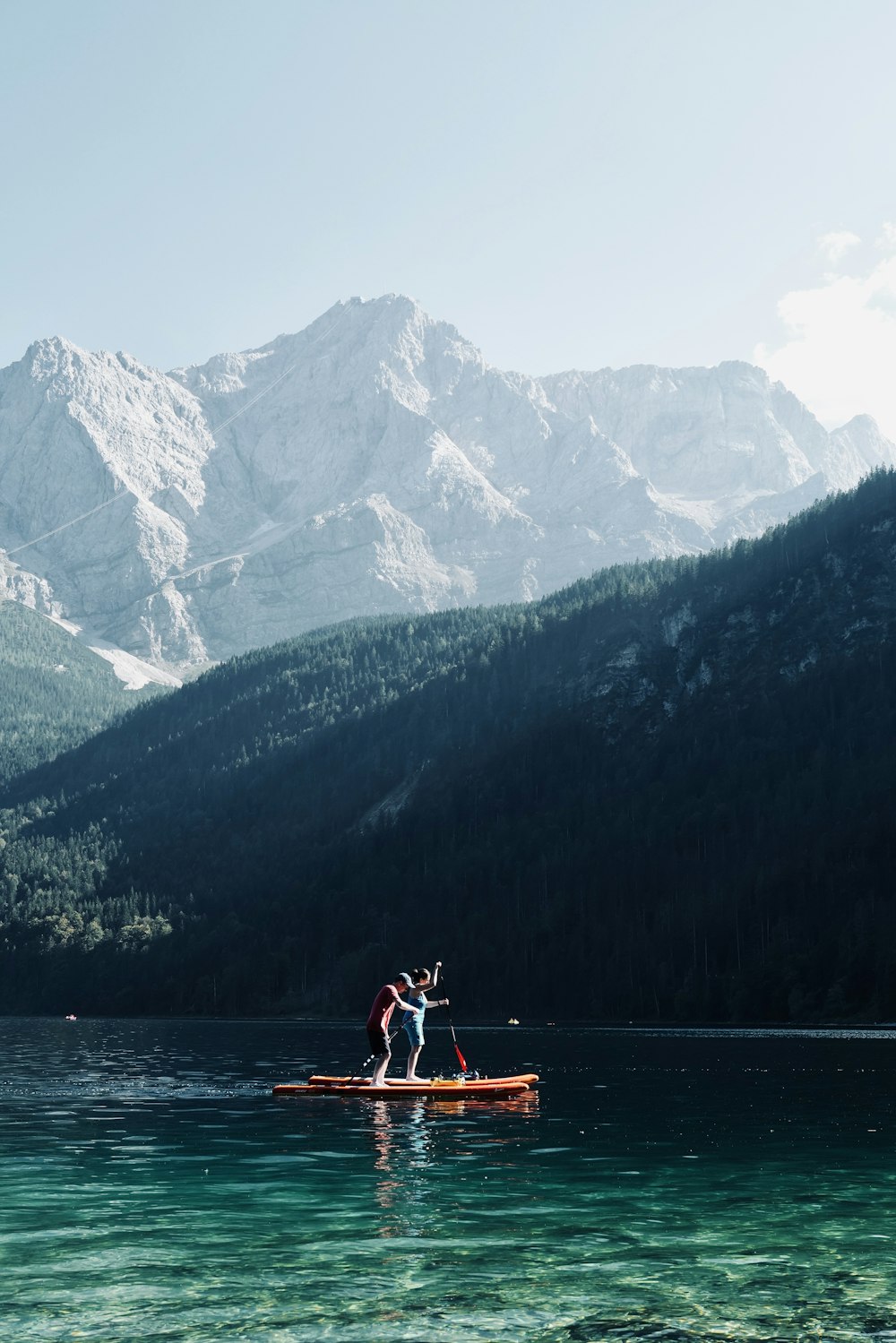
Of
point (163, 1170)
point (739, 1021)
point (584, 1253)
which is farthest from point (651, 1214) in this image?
point (739, 1021)

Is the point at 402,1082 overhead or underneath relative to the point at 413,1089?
overhead

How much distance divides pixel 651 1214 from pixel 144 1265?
10.9 meters

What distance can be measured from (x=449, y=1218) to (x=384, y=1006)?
28573mm

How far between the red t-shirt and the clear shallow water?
10.9ft

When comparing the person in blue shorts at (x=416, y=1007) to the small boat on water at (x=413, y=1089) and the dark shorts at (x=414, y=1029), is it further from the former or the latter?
the small boat on water at (x=413, y=1089)

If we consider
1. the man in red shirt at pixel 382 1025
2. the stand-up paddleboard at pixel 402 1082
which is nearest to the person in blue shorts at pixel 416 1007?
the man in red shirt at pixel 382 1025

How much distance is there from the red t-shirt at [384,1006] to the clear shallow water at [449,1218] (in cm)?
331

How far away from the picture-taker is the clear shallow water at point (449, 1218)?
Answer: 20.8m

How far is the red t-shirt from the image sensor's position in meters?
55.4

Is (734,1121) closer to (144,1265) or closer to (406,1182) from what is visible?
(406,1182)

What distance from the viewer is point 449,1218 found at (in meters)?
28.5

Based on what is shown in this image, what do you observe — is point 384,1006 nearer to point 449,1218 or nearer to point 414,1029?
point 414,1029

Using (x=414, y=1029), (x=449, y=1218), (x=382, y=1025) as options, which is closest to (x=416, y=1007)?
(x=414, y=1029)

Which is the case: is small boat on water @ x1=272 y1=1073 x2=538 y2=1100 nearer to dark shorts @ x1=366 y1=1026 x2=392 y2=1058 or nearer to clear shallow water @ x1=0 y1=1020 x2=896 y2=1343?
clear shallow water @ x1=0 y1=1020 x2=896 y2=1343
